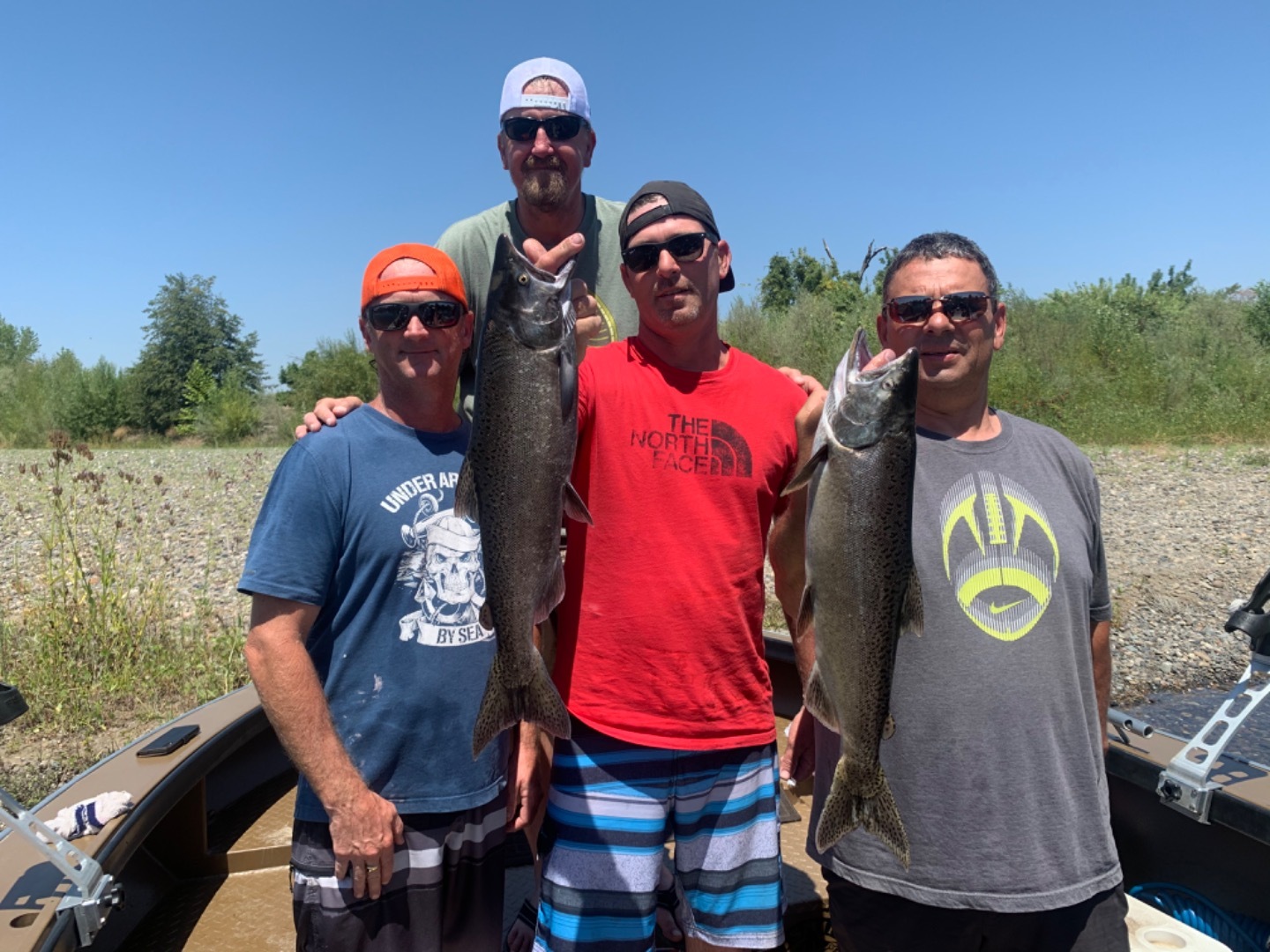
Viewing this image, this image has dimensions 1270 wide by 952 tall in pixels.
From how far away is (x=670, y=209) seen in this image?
2744mm

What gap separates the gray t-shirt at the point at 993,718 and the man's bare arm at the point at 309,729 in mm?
1347

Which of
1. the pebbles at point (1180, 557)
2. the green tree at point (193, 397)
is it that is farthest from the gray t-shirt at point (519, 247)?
the green tree at point (193, 397)

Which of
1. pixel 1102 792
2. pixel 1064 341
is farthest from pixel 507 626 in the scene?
pixel 1064 341

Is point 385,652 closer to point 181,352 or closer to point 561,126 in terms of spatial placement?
point 561,126

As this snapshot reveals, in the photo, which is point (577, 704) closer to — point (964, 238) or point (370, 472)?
point (370, 472)

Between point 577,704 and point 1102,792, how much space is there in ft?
5.19

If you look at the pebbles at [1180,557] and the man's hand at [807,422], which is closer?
the man's hand at [807,422]

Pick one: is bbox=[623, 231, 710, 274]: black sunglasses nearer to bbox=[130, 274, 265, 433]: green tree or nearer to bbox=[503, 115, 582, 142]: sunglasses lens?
bbox=[503, 115, 582, 142]: sunglasses lens

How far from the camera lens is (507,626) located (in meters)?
2.45

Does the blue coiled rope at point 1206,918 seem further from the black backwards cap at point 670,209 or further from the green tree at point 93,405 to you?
the green tree at point 93,405

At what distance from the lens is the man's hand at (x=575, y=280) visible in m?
2.60

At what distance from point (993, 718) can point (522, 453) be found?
1523mm

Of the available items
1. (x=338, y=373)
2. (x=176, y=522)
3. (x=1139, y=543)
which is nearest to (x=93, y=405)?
(x=338, y=373)

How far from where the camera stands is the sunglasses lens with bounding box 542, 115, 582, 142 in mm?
3561
